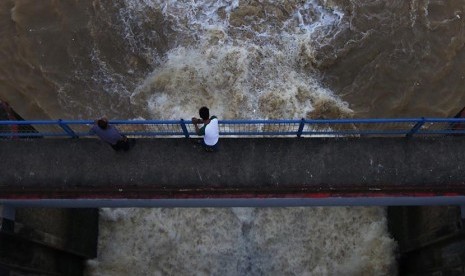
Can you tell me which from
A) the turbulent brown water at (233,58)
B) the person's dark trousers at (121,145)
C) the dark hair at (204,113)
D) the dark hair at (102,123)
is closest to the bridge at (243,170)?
the person's dark trousers at (121,145)

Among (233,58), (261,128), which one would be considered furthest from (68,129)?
(233,58)

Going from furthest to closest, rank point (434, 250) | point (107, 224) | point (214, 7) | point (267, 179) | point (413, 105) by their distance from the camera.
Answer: point (214, 7) → point (413, 105) → point (107, 224) → point (434, 250) → point (267, 179)

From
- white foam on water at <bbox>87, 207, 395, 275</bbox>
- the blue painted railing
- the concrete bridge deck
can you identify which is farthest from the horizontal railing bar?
white foam on water at <bbox>87, 207, 395, 275</bbox>

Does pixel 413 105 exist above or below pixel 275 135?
above

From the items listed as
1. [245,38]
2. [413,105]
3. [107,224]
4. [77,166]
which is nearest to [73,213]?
[107,224]

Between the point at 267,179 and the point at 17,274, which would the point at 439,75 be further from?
the point at 17,274

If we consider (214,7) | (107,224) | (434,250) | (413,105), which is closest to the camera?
(434,250)

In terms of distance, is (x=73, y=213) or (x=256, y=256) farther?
(x=256, y=256)
